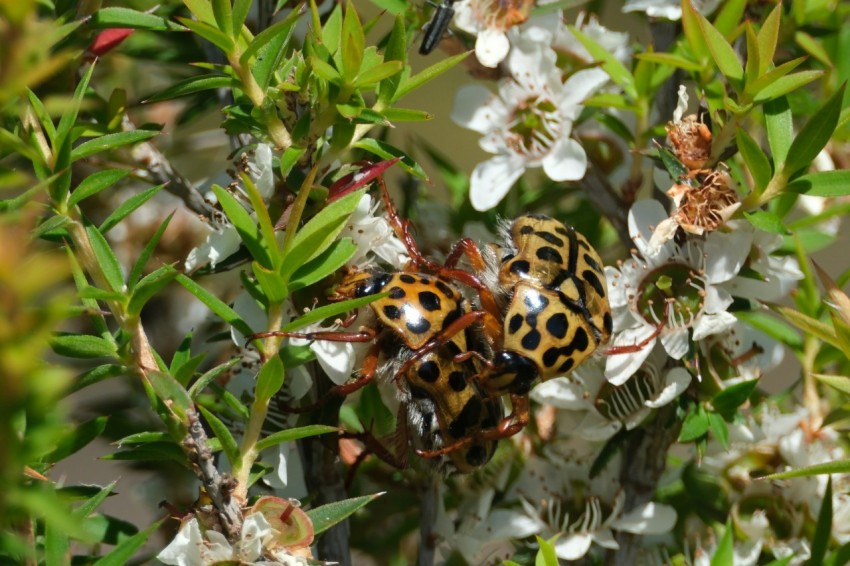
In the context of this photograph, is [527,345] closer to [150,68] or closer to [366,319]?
[366,319]

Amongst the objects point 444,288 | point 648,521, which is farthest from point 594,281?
point 648,521

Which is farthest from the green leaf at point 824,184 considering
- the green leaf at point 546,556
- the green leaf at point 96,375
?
the green leaf at point 96,375

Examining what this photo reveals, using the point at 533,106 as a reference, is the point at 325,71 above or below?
above

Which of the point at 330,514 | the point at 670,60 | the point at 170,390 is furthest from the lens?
the point at 670,60

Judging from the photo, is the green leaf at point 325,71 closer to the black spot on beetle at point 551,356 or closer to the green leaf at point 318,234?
the green leaf at point 318,234

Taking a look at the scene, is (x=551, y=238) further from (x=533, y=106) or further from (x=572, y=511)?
(x=572, y=511)

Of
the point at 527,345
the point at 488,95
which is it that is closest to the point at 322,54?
the point at 527,345
